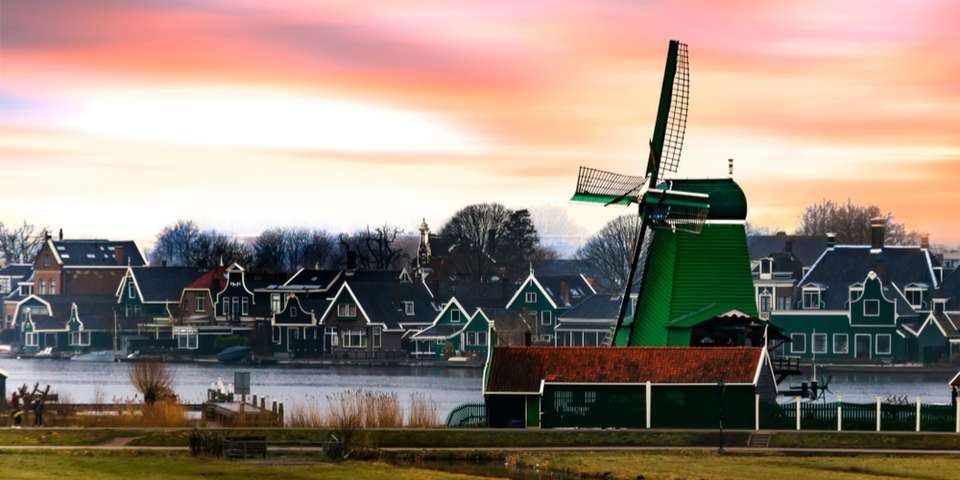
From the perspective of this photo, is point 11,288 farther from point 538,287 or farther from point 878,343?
point 878,343

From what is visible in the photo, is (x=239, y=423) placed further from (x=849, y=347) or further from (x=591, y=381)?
(x=849, y=347)

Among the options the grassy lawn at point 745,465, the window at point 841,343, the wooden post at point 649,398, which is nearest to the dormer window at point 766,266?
the window at point 841,343

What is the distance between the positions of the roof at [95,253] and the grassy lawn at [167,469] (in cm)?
11462

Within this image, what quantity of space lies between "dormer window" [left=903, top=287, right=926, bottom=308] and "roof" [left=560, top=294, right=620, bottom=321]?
17.6m

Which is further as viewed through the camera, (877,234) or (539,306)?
(539,306)

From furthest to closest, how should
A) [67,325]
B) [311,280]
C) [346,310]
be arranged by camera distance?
[67,325] < [311,280] < [346,310]

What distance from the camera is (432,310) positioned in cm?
13838

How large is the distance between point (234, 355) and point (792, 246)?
3871cm

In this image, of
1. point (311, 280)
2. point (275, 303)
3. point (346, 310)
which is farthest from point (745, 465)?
point (275, 303)

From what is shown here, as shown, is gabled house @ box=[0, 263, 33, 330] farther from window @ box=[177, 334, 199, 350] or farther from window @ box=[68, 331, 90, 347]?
window @ box=[177, 334, 199, 350]

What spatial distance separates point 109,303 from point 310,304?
24.8 metres

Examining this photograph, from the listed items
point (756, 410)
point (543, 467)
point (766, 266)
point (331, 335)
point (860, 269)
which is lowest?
point (543, 467)

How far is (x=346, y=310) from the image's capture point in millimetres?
136625

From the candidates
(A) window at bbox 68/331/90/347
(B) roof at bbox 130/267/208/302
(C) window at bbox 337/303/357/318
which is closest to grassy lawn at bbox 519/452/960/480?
(C) window at bbox 337/303/357/318
